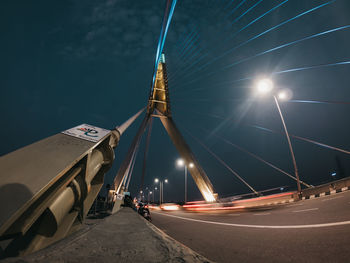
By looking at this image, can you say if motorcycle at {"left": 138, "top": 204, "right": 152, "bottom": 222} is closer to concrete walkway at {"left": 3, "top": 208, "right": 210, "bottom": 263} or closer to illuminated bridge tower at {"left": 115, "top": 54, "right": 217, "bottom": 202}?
concrete walkway at {"left": 3, "top": 208, "right": 210, "bottom": 263}

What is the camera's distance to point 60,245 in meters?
1.64

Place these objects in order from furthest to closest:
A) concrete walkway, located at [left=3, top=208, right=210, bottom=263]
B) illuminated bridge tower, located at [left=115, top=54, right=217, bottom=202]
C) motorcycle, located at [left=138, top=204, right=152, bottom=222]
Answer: illuminated bridge tower, located at [left=115, top=54, right=217, bottom=202], motorcycle, located at [left=138, top=204, right=152, bottom=222], concrete walkway, located at [left=3, top=208, right=210, bottom=263]

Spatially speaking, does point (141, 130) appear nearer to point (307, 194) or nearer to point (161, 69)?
point (161, 69)

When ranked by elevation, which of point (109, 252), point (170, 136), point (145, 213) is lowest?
point (145, 213)

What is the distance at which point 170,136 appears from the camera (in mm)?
22781

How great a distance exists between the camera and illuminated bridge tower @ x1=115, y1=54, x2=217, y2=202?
19.0m

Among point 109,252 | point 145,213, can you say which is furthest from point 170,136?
point 109,252

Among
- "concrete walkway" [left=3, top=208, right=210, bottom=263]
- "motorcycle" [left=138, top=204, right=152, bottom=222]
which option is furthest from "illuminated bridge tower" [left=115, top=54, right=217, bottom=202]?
"concrete walkway" [left=3, top=208, right=210, bottom=263]

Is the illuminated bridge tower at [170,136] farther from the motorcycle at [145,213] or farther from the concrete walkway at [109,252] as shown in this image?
the concrete walkway at [109,252]

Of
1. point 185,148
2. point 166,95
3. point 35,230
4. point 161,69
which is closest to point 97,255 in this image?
point 35,230

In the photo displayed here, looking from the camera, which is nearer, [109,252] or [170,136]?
[109,252]

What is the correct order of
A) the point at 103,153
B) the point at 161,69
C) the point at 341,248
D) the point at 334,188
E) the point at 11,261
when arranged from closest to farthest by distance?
the point at 11,261 < the point at 341,248 < the point at 103,153 < the point at 334,188 < the point at 161,69

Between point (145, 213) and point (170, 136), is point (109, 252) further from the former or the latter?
point (170, 136)

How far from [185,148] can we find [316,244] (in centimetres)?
1806
